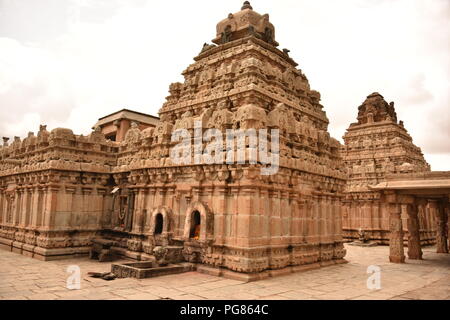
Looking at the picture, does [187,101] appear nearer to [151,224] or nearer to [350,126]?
[151,224]

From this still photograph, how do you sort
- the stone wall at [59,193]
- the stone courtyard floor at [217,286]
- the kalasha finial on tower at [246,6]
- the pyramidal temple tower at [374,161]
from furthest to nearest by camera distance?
1. the pyramidal temple tower at [374,161]
2. the kalasha finial on tower at [246,6]
3. the stone wall at [59,193]
4. the stone courtyard floor at [217,286]

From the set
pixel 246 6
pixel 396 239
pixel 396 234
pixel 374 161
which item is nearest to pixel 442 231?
pixel 396 239

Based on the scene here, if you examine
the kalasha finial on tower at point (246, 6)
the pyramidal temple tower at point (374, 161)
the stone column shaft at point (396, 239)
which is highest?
the kalasha finial on tower at point (246, 6)

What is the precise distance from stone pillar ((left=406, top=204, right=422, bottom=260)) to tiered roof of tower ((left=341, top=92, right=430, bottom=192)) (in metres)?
9.38

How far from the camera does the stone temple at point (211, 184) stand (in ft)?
39.4

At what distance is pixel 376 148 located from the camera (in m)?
31.8

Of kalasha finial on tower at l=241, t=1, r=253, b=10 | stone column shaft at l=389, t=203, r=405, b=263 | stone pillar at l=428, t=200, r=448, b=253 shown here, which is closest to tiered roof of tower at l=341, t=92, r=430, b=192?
stone pillar at l=428, t=200, r=448, b=253

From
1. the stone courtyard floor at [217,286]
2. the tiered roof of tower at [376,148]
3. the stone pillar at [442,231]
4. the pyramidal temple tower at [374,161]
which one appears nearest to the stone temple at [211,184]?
the stone courtyard floor at [217,286]

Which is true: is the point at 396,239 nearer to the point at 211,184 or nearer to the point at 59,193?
the point at 211,184

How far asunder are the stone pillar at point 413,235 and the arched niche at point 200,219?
1206 centimetres

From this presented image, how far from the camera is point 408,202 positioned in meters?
17.4

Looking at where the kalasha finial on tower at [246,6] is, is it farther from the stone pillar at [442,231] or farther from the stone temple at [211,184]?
the stone pillar at [442,231]

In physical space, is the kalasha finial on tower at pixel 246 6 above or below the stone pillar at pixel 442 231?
above

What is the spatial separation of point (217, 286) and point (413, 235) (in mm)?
13410
